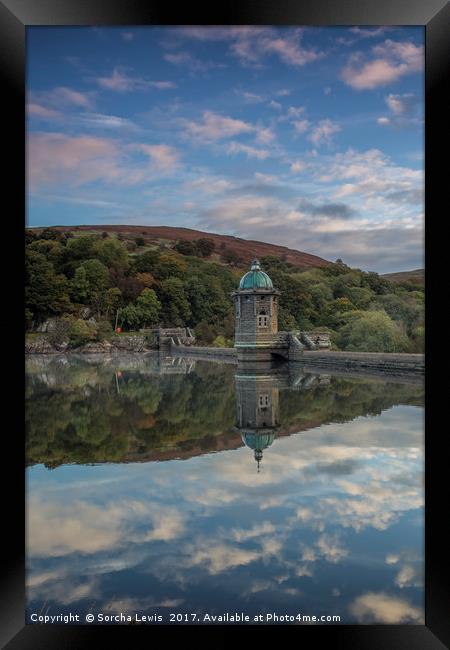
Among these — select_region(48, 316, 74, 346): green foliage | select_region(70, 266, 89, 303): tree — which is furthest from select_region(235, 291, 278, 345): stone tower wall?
select_region(48, 316, 74, 346): green foliage

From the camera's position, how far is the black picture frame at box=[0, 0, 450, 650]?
114 inches

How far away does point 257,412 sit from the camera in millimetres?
7227

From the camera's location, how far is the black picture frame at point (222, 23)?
9.52 ft

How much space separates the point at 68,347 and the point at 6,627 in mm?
10154

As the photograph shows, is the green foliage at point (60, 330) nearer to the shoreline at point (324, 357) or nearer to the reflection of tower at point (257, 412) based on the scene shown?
the shoreline at point (324, 357)

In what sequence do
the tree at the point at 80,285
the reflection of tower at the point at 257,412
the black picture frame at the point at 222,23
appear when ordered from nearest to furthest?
the black picture frame at the point at 222,23 < the reflection of tower at the point at 257,412 < the tree at the point at 80,285

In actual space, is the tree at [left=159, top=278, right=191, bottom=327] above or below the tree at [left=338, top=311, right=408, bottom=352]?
above

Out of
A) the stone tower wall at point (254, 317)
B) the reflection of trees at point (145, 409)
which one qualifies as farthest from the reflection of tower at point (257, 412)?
the stone tower wall at point (254, 317)

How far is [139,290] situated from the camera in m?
13.9

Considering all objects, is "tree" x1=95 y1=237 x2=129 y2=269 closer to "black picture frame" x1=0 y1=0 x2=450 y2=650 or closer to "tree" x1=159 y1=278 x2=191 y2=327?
"tree" x1=159 y1=278 x2=191 y2=327

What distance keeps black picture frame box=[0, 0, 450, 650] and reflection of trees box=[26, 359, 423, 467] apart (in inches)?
90.6

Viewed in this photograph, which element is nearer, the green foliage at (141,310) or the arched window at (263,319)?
the green foliage at (141,310)

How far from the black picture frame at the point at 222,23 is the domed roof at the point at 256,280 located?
1113 cm

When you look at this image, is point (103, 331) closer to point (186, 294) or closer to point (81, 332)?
point (81, 332)
